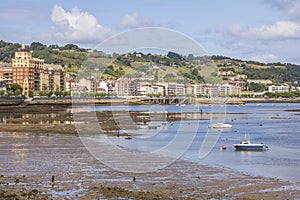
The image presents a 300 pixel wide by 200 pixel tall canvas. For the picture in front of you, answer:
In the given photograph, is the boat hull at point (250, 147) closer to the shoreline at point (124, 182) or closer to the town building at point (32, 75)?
the shoreline at point (124, 182)

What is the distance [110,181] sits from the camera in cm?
2216

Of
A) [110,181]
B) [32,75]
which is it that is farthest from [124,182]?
[32,75]

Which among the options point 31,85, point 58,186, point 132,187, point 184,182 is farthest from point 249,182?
point 31,85

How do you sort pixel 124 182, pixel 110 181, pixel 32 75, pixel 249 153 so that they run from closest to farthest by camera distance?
pixel 124 182 → pixel 110 181 → pixel 249 153 → pixel 32 75

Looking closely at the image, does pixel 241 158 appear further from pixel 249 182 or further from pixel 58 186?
pixel 58 186

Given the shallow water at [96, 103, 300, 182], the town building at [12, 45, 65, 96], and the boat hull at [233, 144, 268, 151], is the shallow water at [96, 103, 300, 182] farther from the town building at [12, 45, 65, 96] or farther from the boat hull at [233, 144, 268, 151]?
the town building at [12, 45, 65, 96]

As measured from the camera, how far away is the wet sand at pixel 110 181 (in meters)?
19.5

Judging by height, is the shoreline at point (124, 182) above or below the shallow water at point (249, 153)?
above

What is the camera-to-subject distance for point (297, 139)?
152 ft

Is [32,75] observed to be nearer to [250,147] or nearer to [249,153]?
[250,147]

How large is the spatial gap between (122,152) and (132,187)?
11.8 m

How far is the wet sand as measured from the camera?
63.8ft

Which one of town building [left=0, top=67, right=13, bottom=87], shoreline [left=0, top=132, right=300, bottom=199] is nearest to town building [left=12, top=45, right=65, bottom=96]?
town building [left=0, top=67, right=13, bottom=87]

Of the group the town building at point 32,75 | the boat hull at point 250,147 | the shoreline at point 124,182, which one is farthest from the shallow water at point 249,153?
the town building at point 32,75
